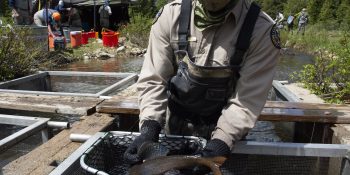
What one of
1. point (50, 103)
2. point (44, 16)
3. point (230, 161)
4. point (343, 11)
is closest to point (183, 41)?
point (230, 161)

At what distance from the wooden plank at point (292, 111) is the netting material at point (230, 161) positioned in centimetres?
62

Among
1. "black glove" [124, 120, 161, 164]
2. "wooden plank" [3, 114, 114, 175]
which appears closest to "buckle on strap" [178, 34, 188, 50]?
"black glove" [124, 120, 161, 164]

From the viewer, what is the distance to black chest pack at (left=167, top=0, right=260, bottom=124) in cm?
230

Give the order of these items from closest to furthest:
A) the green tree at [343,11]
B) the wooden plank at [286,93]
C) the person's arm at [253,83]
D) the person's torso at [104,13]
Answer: the person's arm at [253,83], the wooden plank at [286,93], the person's torso at [104,13], the green tree at [343,11]

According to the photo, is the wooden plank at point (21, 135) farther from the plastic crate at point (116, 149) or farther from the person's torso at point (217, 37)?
the person's torso at point (217, 37)

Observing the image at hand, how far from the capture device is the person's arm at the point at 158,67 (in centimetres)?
243

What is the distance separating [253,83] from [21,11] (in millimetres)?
12700

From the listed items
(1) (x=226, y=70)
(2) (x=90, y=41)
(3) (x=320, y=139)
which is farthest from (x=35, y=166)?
(2) (x=90, y=41)

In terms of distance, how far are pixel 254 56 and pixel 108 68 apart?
30.6 feet

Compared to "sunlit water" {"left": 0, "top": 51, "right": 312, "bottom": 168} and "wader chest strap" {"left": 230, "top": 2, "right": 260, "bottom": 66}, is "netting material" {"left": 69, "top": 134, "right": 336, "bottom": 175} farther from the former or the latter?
"sunlit water" {"left": 0, "top": 51, "right": 312, "bottom": 168}

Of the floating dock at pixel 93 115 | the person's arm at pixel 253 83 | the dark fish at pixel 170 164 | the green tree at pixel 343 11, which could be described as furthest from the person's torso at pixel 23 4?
the green tree at pixel 343 11

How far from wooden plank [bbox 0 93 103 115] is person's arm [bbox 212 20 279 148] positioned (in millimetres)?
1996

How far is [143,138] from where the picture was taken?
2094 millimetres

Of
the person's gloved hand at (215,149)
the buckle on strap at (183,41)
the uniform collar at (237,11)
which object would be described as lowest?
the person's gloved hand at (215,149)
